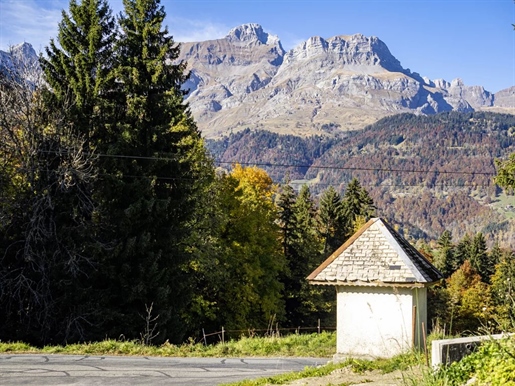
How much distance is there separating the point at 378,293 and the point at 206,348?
6.72m

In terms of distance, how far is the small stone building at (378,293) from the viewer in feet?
52.0

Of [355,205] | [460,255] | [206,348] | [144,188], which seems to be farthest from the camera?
[460,255]

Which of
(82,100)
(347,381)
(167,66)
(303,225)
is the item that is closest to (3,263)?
(82,100)

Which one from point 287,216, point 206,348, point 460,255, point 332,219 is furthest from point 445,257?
point 206,348

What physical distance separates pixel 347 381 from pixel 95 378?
18.5 feet

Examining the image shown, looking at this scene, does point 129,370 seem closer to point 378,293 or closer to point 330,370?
point 330,370

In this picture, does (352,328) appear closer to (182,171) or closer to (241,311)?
(182,171)

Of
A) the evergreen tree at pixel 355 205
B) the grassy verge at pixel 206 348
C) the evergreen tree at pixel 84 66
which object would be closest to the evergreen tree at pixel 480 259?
the evergreen tree at pixel 355 205

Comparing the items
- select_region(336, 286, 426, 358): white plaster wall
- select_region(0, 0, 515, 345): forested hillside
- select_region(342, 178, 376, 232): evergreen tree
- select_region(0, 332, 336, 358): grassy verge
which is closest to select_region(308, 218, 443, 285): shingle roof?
select_region(336, 286, 426, 358): white plaster wall

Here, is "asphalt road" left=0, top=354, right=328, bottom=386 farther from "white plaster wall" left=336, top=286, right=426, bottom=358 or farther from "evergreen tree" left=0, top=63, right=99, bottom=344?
"evergreen tree" left=0, top=63, right=99, bottom=344

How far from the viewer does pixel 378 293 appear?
636 inches

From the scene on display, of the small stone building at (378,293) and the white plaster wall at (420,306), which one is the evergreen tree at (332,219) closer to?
the small stone building at (378,293)

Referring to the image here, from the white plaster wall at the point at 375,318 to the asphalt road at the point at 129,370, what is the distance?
175 centimetres

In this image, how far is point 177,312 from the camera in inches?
977
